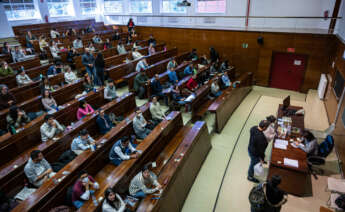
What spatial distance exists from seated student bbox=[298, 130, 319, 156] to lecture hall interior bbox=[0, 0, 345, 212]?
0.08 feet

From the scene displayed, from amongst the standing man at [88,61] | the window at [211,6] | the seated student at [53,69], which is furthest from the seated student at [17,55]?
the window at [211,6]

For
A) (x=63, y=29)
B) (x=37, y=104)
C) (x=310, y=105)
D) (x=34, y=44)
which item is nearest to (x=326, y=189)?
(x=310, y=105)

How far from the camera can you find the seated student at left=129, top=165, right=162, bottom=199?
3.69 m

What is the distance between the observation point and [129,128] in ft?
17.4

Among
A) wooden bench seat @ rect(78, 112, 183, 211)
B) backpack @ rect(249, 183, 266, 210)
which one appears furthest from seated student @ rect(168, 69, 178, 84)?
backpack @ rect(249, 183, 266, 210)

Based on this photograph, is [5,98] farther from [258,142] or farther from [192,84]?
[258,142]

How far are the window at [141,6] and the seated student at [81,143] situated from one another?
1264 cm

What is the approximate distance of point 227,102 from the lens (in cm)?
715

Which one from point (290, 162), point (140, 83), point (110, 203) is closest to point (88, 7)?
point (140, 83)

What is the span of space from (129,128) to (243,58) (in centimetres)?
748

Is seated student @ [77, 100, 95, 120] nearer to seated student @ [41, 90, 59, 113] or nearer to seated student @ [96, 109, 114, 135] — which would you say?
seated student @ [96, 109, 114, 135]

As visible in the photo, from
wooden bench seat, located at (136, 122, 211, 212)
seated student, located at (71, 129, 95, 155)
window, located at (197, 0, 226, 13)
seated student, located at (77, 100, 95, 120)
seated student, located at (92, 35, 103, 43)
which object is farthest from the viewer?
window, located at (197, 0, 226, 13)

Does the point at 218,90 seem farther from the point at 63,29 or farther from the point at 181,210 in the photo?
the point at 63,29

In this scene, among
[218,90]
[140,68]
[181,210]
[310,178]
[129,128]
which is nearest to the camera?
[181,210]
